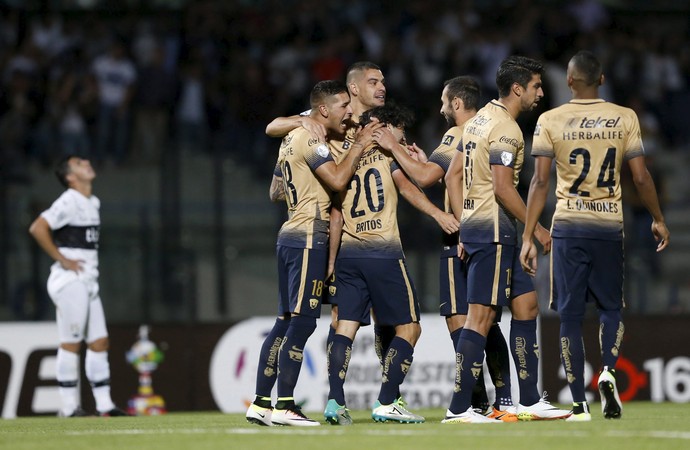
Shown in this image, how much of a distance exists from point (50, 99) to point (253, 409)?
870cm

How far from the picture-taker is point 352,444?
6801 millimetres

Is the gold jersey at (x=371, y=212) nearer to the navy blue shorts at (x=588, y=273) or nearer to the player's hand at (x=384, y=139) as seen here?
the player's hand at (x=384, y=139)

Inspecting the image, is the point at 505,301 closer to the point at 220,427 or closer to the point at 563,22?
the point at 220,427

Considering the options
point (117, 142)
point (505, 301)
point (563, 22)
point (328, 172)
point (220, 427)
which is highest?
point (563, 22)

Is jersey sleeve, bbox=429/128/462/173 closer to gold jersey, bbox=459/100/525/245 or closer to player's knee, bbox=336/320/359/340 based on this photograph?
gold jersey, bbox=459/100/525/245

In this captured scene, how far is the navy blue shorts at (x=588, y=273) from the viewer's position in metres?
8.46

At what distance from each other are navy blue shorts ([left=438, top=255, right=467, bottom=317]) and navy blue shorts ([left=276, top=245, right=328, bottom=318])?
96cm

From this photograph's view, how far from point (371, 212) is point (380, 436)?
1992 millimetres

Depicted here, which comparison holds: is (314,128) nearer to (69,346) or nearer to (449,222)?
(449,222)

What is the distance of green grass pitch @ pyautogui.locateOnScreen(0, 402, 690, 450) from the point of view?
21.9 feet

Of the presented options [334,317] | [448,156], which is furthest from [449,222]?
[334,317]

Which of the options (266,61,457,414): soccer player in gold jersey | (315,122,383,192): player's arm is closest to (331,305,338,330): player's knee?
(266,61,457,414): soccer player in gold jersey

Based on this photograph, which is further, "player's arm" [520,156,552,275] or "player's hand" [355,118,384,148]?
"player's hand" [355,118,384,148]

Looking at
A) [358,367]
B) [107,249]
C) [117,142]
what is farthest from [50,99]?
[358,367]
